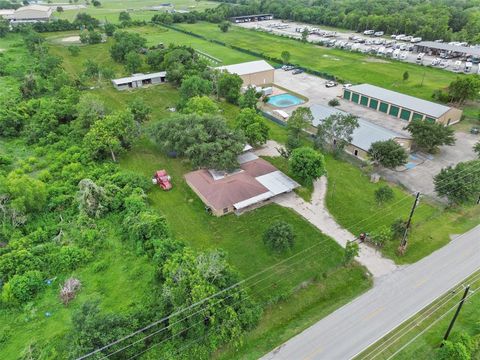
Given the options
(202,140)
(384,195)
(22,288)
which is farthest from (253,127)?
(22,288)

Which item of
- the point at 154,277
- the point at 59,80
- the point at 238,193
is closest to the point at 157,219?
the point at 154,277

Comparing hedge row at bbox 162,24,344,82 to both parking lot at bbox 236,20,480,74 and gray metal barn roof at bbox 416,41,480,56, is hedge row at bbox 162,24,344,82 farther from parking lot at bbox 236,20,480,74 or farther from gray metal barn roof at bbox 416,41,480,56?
gray metal barn roof at bbox 416,41,480,56

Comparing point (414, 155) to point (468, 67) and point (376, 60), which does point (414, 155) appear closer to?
point (468, 67)

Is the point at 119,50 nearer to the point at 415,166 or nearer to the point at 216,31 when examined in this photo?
the point at 216,31

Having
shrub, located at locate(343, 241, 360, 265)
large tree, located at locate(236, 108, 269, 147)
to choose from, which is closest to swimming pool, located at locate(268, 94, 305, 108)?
large tree, located at locate(236, 108, 269, 147)

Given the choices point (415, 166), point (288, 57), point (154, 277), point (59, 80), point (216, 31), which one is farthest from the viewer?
point (216, 31)

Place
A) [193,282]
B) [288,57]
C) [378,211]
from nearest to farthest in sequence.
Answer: [193,282] < [378,211] < [288,57]

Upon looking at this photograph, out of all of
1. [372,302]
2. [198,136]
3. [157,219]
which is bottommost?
[372,302]
